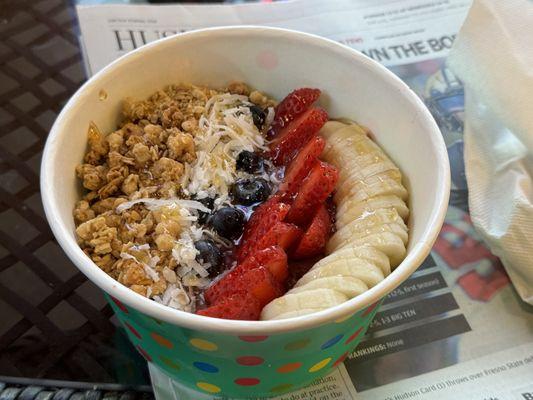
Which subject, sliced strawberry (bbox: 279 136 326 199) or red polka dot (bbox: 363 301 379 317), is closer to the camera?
red polka dot (bbox: 363 301 379 317)

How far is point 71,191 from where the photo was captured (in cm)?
73

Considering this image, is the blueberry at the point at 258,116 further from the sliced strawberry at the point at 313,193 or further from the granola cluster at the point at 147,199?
the sliced strawberry at the point at 313,193

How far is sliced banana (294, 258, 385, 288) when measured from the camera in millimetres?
636

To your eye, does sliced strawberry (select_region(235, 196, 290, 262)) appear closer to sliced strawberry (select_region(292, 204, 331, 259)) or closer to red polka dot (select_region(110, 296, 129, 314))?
sliced strawberry (select_region(292, 204, 331, 259))

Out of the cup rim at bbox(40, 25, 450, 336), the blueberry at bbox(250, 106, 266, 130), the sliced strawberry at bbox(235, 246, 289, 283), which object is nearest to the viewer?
the cup rim at bbox(40, 25, 450, 336)

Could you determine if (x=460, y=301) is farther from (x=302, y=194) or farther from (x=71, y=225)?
(x=71, y=225)

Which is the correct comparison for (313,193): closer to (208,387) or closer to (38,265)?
(208,387)

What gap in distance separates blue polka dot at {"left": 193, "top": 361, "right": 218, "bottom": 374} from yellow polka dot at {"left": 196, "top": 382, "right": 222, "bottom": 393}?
0.15 feet

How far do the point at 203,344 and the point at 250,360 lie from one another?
0.18 feet

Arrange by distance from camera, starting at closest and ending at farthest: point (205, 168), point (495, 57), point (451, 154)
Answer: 1. point (205, 168)
2. point (495, 57)
3. point (451, 154)

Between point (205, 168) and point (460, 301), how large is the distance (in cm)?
42

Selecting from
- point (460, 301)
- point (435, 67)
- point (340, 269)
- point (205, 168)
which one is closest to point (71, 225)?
point (205, 168)

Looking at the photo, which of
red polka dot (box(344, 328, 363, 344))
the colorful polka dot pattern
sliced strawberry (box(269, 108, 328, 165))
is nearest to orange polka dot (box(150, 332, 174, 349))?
the colorful polka dot pattern

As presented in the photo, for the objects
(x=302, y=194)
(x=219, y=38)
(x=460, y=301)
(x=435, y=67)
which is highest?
(x=219, y=38)
